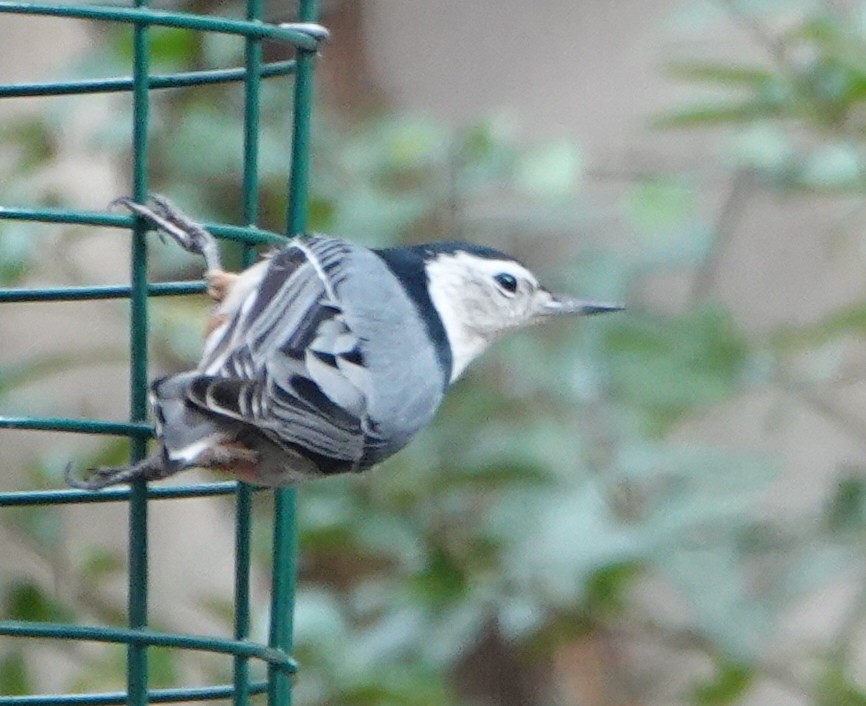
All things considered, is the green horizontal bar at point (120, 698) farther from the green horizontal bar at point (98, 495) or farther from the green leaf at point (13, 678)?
the green leaf at point (13, 678)

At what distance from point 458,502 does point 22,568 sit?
0.95 m

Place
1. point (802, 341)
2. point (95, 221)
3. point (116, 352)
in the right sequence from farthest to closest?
point (116, 352), point (802, 341), point (95, 221)

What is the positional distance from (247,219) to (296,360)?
0.69 ft

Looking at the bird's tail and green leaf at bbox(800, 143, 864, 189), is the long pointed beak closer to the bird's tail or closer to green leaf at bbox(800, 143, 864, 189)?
green leaf at bbox(800, 143, 864, 189)

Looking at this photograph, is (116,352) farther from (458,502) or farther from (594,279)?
(594,279)

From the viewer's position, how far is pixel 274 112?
10.7 ft

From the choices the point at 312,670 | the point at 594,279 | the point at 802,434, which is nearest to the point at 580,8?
the point at 802,434

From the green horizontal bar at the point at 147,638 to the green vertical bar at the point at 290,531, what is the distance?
0.06m

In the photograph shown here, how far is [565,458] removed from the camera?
103 inches

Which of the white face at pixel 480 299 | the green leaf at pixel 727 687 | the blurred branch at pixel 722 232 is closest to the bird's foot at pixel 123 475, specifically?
the white face at pixel 480 299

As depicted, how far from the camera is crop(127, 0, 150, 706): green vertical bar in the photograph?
1.66 metres

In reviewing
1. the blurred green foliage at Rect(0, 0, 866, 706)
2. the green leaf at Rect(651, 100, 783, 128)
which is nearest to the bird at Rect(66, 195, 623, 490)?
the blurred green foliage at Rect(0, 0, 866, 706)

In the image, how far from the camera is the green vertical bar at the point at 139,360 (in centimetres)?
166

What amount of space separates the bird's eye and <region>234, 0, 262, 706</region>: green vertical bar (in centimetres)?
48
